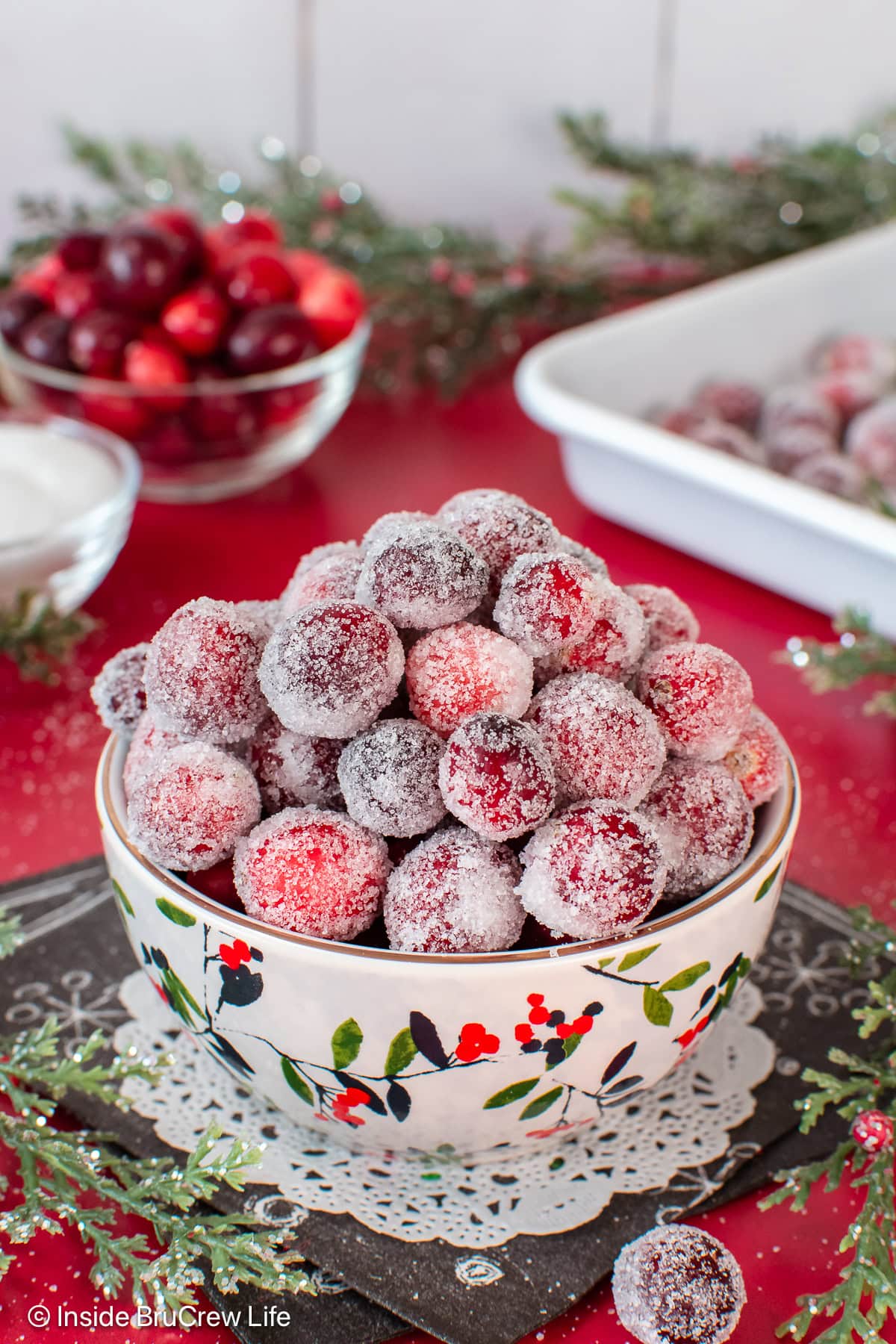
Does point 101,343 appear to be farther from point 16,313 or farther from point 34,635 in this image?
point 34,635

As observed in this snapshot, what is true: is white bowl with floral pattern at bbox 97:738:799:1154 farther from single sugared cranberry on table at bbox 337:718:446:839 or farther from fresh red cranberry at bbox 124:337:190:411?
fresh red cranberry at bbox 124:337:190:411

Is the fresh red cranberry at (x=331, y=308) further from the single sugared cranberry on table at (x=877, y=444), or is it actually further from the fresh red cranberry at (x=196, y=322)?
the single sugared cranberry on table at (x=877, y=444)

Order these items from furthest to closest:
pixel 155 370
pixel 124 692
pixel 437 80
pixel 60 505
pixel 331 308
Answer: pixel 437 80, pixel 331 308, pixel 155 370, pixel 60 505, pixel 124 692

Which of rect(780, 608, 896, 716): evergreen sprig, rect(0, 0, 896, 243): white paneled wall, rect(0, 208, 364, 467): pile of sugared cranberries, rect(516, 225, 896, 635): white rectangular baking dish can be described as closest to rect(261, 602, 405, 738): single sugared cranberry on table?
rect(780, 608, 896, 716): evergreen sprig

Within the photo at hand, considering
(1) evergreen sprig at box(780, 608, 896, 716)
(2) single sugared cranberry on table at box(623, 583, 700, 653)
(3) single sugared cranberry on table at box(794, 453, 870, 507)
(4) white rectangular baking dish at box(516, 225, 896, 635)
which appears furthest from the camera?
(3) single sugared cranberry on table at box(794, 453, 870, 507)

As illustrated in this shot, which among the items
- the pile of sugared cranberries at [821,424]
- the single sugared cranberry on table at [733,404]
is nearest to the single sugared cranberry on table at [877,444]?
the pile of sugared cranberries at [821,424]

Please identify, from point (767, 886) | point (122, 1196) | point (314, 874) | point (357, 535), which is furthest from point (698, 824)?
point (357, 535)
